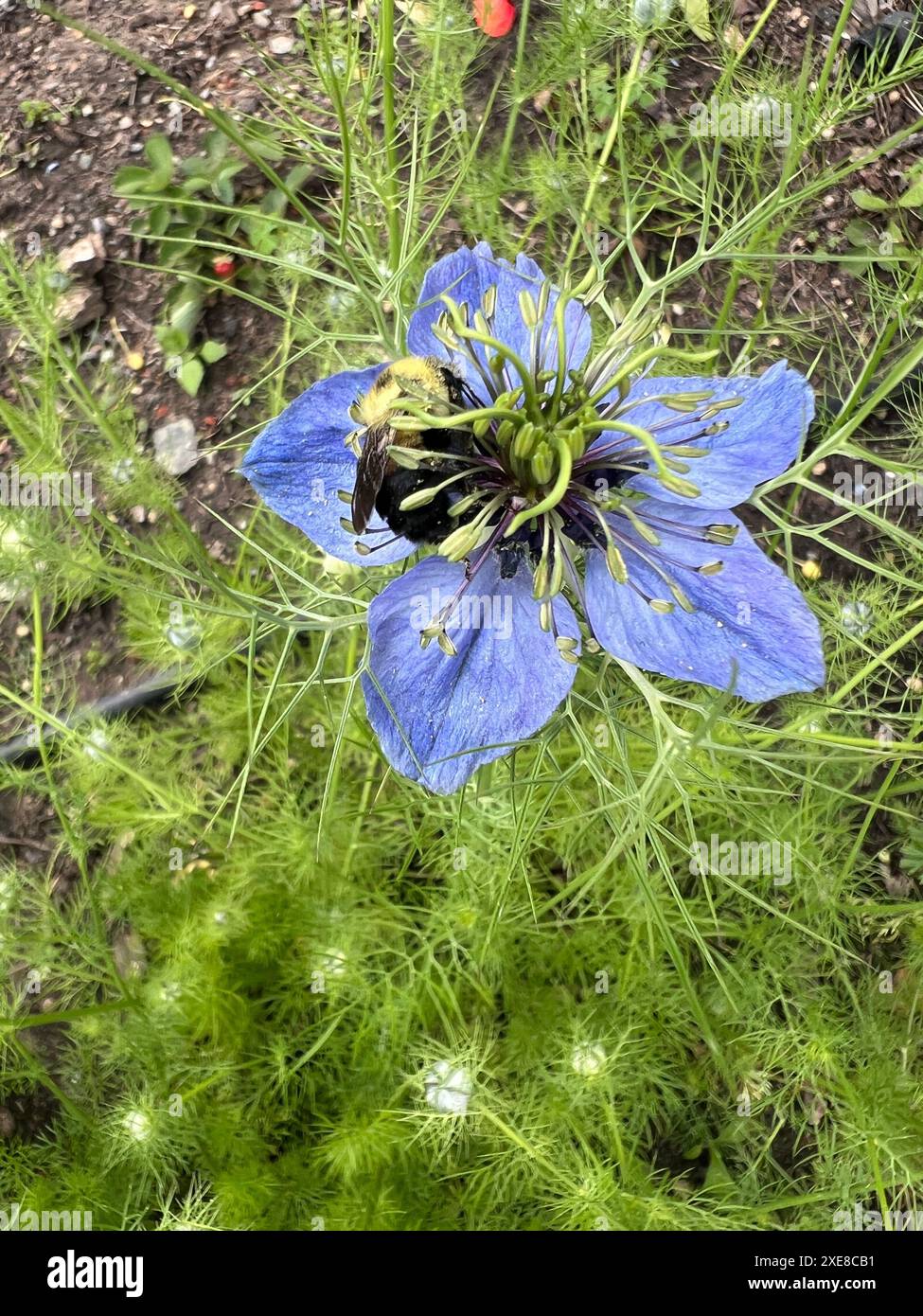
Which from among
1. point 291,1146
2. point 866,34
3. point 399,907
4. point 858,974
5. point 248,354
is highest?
point 866,34

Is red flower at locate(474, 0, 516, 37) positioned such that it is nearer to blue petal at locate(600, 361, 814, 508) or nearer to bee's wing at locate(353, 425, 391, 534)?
blue petal at locate(600, 361, 814, 508)

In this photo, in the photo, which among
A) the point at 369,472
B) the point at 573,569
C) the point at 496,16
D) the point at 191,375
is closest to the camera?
the point at 369,472

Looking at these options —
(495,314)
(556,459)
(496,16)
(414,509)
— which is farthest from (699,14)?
(414,509)

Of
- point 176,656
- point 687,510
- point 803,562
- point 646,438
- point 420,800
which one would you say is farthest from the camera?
point 803,562

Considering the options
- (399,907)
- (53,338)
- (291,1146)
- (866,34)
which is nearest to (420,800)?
(399,907)

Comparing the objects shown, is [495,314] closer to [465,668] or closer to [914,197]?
[465,668]
